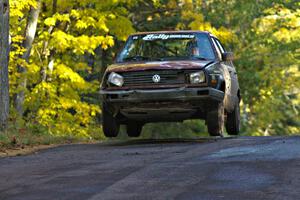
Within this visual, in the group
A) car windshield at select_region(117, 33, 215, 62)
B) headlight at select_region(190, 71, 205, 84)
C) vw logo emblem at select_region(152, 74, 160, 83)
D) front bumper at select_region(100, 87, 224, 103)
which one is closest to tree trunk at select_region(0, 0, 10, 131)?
car windshield at select_region(117, 33, 215, 62)

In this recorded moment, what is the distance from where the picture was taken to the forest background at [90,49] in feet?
78.1

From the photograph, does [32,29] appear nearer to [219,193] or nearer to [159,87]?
[159,87]

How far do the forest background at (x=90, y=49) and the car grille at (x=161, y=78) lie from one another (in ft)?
8.01

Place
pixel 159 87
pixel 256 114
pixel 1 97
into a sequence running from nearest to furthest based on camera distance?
pixel 159 87 → pixel 1 97 → pixel 256 114

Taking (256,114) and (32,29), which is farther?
(256,114)

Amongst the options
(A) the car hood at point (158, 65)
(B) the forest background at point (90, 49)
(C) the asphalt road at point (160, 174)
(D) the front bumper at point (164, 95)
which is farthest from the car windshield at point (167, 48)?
(C) the asphalt road at point (160, 174)

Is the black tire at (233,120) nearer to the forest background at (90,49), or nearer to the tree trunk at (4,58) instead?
the forest background at (90,49)

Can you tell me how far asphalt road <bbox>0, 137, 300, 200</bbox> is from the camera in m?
7.41

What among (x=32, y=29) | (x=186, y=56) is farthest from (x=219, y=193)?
(x=32, y=29)

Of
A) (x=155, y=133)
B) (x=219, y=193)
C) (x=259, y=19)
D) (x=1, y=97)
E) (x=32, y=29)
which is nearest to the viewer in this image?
(x=219, y=193)

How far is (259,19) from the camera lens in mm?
41000

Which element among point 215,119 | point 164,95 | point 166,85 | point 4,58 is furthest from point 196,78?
point 4,58

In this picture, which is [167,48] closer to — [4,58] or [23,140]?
[23,140]

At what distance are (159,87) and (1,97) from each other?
5.28 meters
